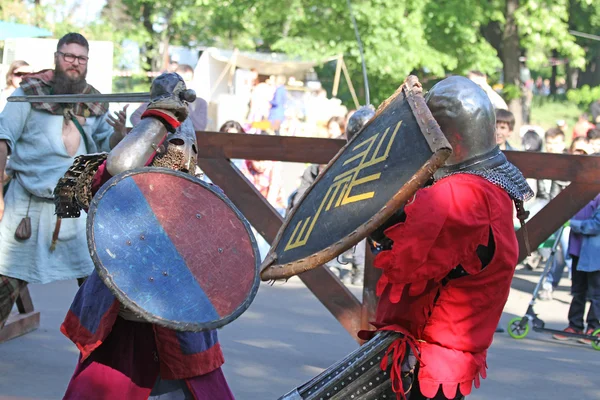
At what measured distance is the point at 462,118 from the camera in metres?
2.88

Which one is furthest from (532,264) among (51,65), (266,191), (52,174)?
(52,174)

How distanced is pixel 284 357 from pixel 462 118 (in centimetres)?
348

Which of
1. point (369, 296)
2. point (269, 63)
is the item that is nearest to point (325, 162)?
point (369, 296)

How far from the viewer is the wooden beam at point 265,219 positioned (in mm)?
5293

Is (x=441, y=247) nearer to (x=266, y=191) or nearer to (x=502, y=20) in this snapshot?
(x=266, y=191)

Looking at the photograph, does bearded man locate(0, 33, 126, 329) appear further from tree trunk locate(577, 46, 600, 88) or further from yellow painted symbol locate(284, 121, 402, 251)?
tree trunk locate(577, 46, 600, 88)

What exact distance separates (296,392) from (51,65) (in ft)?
26.7

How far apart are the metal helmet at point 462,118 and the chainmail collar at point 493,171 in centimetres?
2

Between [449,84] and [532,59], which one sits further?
[532,59]

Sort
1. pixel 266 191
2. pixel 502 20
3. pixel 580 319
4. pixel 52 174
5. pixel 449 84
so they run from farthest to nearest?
1. pixel 502 20
2. pixel 266 191
3. pixel 580 319
4. pixel 52 174
5. pixel 449 84

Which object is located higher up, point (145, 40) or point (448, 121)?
point (448, 121)

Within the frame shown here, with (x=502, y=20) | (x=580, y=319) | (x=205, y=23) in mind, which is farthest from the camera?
(x=205, y=23)

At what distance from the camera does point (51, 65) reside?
1034 centimetres

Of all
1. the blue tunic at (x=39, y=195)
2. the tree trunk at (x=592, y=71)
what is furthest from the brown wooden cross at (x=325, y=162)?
the tree trunk at (x=592, y=71)
